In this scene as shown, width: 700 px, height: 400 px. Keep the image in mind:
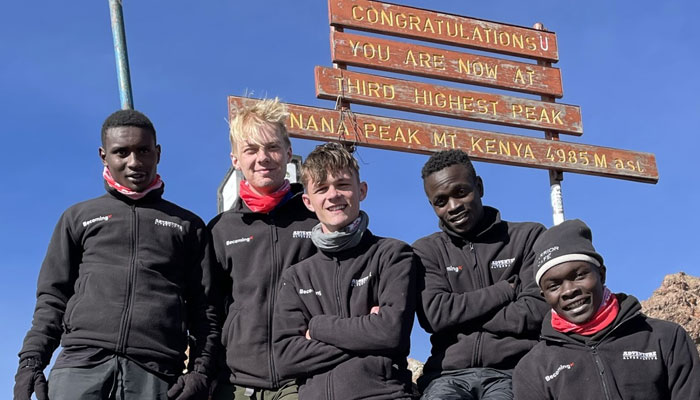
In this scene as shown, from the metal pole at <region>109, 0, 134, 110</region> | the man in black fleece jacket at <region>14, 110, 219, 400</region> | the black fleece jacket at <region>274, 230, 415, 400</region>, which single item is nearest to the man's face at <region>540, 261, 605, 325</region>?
the black fleece jacket at <region>274, 230, 415, 400</region>

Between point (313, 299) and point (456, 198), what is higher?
point (456, 198)

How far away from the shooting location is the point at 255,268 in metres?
4.54

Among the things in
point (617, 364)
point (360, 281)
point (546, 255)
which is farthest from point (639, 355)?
point (360, 281)

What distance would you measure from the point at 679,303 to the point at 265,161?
596 cm

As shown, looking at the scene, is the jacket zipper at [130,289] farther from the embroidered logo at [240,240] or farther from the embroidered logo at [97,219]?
the embroidered logo at [240,240]

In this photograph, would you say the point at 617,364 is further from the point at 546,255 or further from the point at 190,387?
the point at 190,387

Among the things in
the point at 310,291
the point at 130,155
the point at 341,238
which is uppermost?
the point at 130,155

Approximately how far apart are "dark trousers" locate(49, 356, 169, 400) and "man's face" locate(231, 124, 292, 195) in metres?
1.15

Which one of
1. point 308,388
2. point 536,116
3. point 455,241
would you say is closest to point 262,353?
point 308,388

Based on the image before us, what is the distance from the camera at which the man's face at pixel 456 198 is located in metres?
4.50

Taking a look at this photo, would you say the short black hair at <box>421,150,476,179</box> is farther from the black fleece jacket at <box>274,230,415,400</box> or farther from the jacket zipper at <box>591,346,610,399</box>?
the jacket zipper at <box>591,346,610,399</box>

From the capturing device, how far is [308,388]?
406 centimetres

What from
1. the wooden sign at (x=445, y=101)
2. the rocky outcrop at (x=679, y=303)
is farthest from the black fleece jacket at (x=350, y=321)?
the wooden sign at (x=445, y=101)

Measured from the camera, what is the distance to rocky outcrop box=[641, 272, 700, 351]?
8.77 metres
